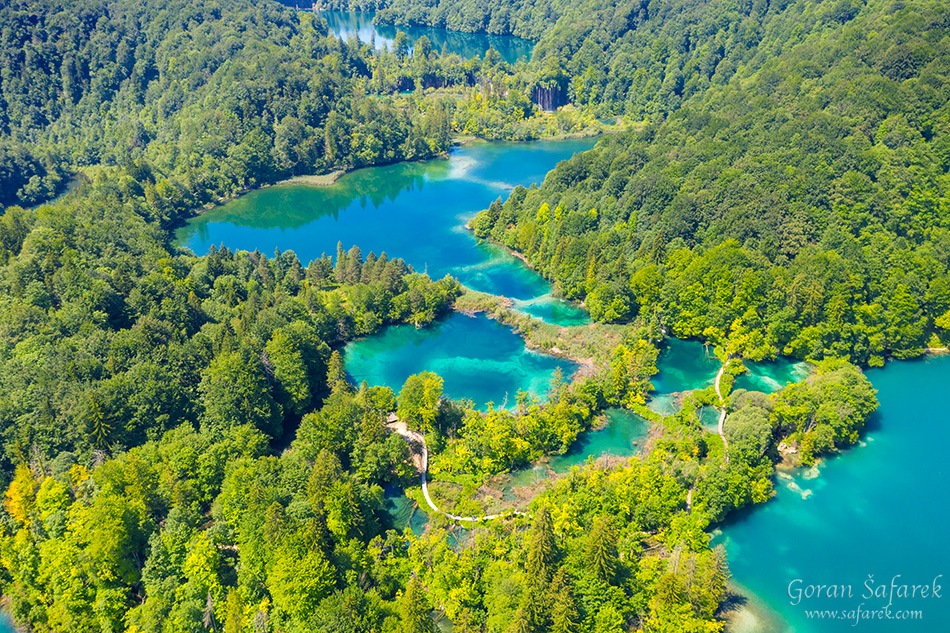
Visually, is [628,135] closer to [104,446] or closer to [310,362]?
[310,362]

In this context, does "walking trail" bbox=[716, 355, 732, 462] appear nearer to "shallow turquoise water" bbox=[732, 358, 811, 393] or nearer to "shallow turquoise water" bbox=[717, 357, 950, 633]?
"shallow turquoise water" bbox=[732, 358, 811, 393]

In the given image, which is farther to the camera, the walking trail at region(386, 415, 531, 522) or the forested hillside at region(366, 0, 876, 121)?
the forested hillside at region(366, 0, 876, 121)

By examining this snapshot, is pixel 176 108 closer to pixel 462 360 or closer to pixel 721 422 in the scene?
pixel 462 360

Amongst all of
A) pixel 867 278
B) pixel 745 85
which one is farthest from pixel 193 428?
pixel 745 85

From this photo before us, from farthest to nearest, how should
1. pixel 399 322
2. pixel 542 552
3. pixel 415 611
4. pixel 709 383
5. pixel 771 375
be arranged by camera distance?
pixel 399 322, pixel 771 375, pixel 709 383, pixel 542 552, pixel 415 611

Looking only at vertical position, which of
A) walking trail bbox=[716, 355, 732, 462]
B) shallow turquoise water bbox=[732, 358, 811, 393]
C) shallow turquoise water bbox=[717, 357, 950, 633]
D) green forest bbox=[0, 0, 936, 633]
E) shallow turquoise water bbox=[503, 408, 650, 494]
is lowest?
shallow turquoise water bbox=[503, 408, 650, 494]

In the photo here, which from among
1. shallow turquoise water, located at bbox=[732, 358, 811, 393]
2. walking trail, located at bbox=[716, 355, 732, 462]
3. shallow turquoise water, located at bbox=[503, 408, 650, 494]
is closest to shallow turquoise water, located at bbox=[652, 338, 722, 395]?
walking trail, located at bbox=[716, 355, 732, 462]

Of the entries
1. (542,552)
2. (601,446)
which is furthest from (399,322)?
(542,552)
